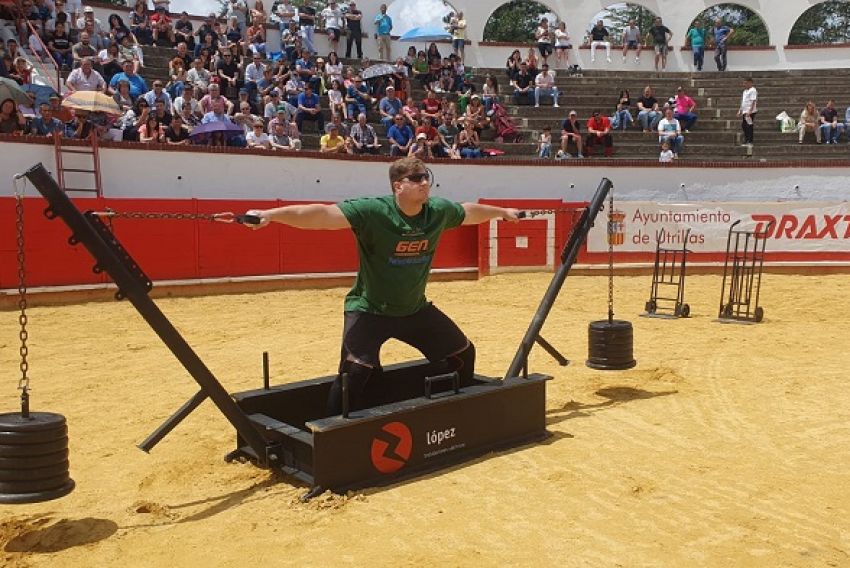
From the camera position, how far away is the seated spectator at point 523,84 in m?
24.3

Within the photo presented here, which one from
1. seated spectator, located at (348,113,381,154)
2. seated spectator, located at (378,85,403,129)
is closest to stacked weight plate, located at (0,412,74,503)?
seated spectator, located at (348,113,381,154)

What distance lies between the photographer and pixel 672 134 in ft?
71.3

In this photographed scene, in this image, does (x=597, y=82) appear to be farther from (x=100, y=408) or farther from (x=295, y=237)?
(x=100, y=408)

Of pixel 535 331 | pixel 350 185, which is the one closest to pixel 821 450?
pixel 535 331

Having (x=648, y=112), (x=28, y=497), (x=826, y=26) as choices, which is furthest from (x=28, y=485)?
(x=826, y=26)

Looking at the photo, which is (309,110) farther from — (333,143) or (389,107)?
(389,107)

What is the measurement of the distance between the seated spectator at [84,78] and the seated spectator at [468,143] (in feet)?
28.2

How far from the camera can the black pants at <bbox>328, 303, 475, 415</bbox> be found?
508 cm

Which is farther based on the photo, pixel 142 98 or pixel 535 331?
pixel 142 98

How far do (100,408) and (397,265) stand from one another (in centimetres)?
348

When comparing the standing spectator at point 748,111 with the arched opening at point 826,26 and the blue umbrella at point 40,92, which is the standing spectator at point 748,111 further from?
the arched opening at point 826,26

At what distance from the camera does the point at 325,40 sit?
81.9ft

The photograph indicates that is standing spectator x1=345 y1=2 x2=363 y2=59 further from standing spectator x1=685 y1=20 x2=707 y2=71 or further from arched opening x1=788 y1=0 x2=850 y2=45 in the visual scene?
arched opening x1=788 y1=0 x2=850 y2=45

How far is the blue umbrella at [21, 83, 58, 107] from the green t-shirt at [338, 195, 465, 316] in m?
12.1
